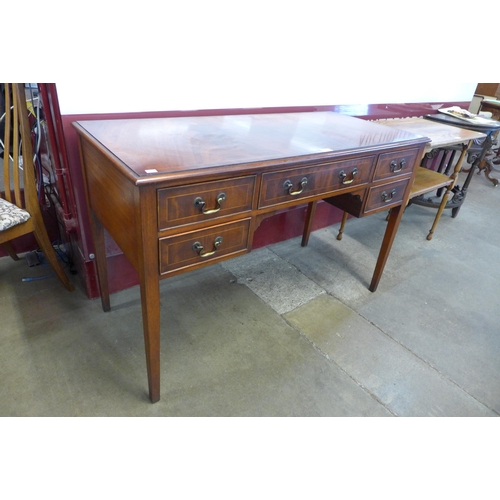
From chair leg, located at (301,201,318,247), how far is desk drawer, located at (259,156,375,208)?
0.79 meters

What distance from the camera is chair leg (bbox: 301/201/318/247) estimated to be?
2283 mm

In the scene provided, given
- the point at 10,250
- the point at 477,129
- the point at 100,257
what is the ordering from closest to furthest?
the point at 100,257 < the point at 10,250 < the point at 477,129

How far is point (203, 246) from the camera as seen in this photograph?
43.4 inches

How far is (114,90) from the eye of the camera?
1379 mm

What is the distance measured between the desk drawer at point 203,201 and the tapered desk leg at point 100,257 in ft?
1.95

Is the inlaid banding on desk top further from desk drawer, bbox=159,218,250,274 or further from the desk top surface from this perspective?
the desk top surface

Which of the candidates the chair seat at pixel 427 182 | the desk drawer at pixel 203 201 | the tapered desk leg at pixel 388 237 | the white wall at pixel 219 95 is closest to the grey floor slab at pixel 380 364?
the tapered desk leg at pixel 388 237

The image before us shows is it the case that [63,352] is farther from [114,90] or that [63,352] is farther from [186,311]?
[114,90]

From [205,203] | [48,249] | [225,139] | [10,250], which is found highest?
[225,139]

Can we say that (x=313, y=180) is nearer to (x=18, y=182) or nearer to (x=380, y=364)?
(x=380, y=364)

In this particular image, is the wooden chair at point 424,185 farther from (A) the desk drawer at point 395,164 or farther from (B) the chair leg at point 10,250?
(B) the chair leg at point 10,250

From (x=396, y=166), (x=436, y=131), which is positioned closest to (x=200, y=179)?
(x=396, y=166)

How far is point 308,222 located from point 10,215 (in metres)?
1.61
